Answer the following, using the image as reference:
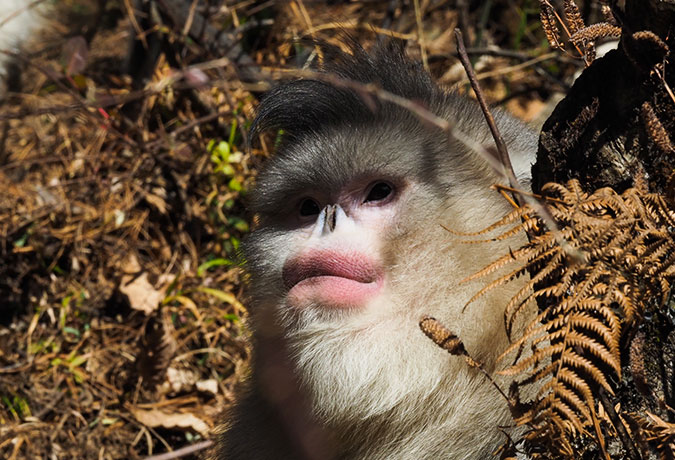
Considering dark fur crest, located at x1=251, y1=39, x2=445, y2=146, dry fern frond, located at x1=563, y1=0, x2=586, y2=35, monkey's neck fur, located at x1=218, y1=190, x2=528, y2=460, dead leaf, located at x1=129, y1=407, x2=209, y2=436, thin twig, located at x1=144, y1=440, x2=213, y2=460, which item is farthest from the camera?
dead leaf, located at x1=129, y1=407, x2=209, y2=436

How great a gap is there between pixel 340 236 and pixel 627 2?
1.15 meters

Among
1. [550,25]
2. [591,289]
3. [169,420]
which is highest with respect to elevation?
[550,25]

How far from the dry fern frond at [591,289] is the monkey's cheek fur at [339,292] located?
59 cm

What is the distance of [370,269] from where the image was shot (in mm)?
2531

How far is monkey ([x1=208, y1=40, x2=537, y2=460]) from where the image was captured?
244 centimetres

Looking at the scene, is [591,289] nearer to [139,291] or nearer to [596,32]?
[596,32]

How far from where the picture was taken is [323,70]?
10.1 feet

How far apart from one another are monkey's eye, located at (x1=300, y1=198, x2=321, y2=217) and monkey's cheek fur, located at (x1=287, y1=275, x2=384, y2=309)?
437 millimetres

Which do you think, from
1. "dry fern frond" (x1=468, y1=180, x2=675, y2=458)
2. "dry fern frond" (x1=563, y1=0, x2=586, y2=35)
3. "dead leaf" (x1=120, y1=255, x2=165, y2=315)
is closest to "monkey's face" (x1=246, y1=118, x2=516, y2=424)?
"dry fern frond" (x1=468, y1=180, x2=675, y2=458)

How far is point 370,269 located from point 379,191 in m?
0.36

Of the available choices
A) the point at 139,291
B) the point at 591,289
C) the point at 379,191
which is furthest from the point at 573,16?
the point at 139,291

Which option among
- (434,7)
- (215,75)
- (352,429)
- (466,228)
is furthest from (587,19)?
(352,429)

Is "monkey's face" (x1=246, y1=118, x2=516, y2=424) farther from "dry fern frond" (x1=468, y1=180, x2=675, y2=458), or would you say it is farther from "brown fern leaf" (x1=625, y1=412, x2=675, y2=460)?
"brown fern leaf" (x1=625, y1=412, x2=675, y2=460)

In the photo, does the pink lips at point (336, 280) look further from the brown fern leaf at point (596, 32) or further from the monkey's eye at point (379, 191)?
the brown fern leaf at point (596, 32)
